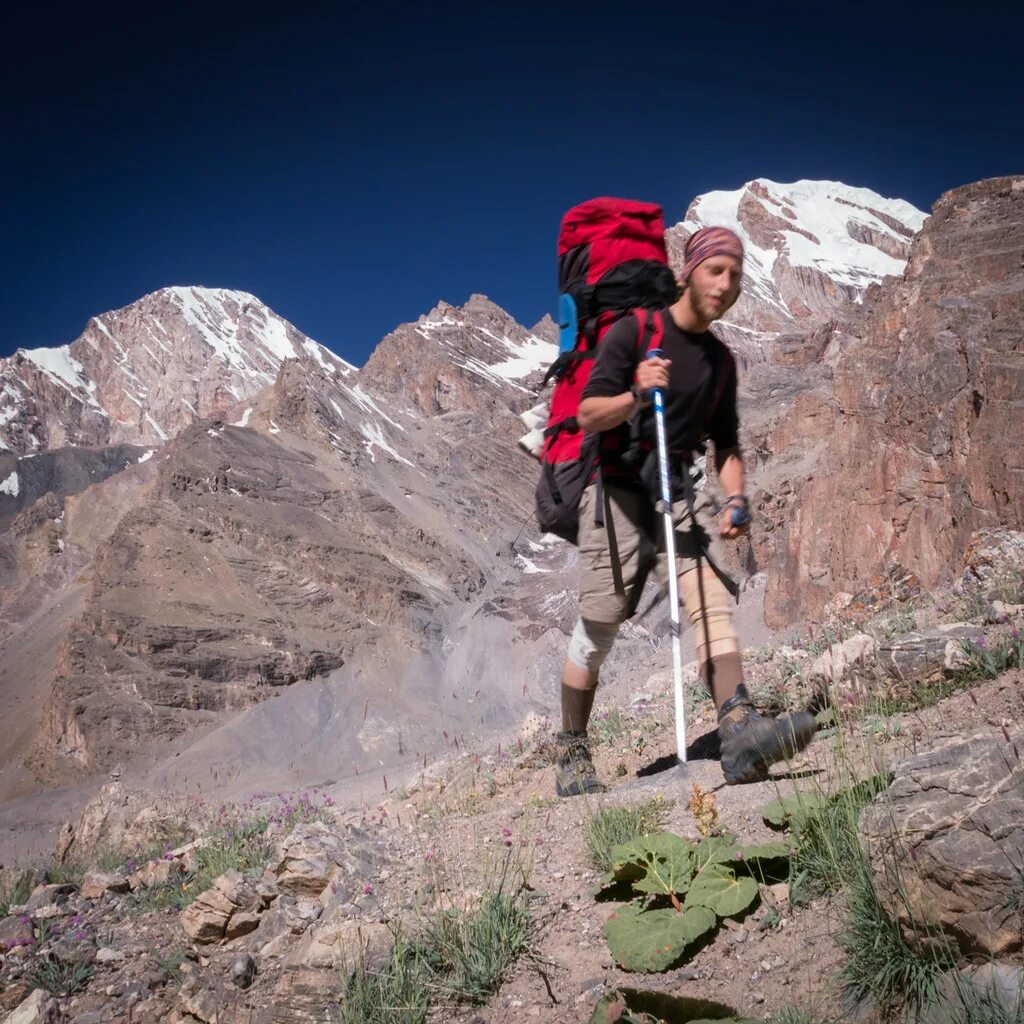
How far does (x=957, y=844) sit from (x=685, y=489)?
1.76 meters

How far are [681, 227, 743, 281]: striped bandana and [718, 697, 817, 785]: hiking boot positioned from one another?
174 cm

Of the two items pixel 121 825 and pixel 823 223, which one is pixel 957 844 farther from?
pixel 823 223

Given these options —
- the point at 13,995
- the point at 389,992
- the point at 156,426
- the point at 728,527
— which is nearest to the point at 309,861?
the point at 389,992

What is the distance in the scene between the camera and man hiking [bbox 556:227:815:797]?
2.86 metres

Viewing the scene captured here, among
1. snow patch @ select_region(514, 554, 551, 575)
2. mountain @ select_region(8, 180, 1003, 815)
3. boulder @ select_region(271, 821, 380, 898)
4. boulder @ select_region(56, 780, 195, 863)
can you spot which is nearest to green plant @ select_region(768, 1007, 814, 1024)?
boulder @ select_region(271, 821, 380, 898)

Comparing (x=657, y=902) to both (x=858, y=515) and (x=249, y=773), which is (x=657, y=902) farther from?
(x=249, y=773)

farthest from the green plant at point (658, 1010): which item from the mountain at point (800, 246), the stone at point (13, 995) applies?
the mountain at point (800, 246)

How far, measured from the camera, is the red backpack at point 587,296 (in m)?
3.31

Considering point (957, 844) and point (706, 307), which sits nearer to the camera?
point (957, 844)

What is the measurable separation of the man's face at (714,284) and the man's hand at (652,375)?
0.33 m

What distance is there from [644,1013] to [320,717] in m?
46.5

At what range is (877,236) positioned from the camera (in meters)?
125

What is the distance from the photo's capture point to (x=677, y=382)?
10.3 ft

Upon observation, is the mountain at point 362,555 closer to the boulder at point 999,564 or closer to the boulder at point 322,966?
the boulder at point 999,564
